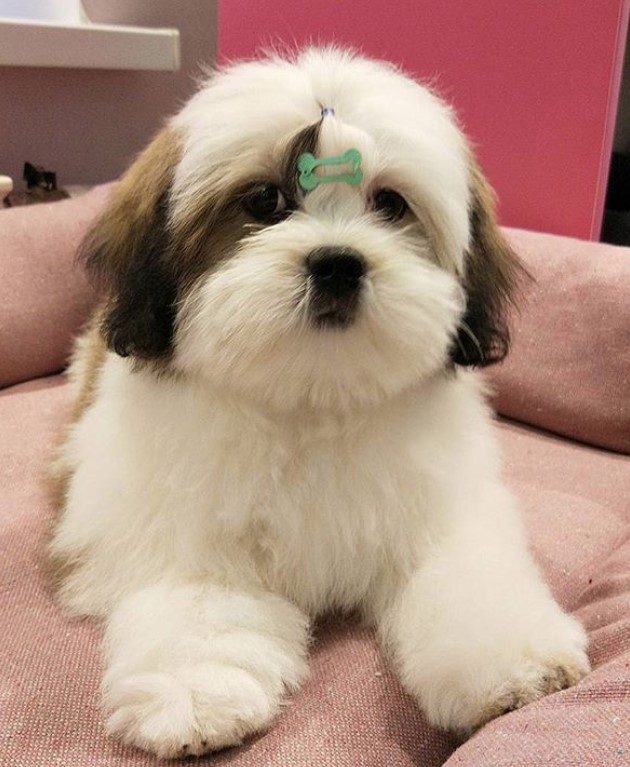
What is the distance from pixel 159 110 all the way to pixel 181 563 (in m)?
2.51

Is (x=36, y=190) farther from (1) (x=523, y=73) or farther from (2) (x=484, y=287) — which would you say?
(2) (x=484, y=287)

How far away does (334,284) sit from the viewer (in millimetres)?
1064

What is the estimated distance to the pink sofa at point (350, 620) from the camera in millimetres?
1036

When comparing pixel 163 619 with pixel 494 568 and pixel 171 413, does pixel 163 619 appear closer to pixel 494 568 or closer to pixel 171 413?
pixel 171 413

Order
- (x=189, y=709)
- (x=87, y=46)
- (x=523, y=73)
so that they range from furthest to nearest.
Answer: (x=87, y=46), (x=523, y=73), (x=189, y=709)

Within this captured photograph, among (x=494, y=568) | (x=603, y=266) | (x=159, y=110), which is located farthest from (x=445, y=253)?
(x=159, y=110)

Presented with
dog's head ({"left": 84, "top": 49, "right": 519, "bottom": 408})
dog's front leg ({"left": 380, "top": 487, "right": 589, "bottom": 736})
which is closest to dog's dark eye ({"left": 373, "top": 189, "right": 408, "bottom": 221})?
dog's head ({"left": 84, "top": 49, "right": 519, "bottom": 408})

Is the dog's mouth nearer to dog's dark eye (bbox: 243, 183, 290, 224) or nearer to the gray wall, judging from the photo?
dog's dark eye (bbox: 243, 183, 290, 224)

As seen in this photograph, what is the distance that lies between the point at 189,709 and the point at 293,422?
0.42m

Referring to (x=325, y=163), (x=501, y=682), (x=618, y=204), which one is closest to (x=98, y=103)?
(x=618, y=204)

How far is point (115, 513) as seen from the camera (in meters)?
1.31

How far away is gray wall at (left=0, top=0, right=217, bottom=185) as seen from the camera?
9.89 ft

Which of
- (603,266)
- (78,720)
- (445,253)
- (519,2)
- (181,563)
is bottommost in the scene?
(78,720)

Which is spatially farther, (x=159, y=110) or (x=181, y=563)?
(x=159, y=110)
